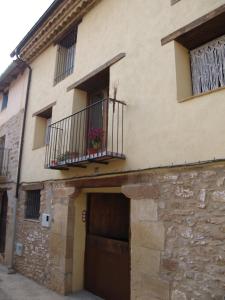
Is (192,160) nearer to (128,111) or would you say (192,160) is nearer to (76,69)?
(128,111)

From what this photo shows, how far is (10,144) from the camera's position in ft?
29.4

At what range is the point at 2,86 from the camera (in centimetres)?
1048

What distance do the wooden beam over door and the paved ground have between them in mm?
4900

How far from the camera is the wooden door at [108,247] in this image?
4805 millimetres

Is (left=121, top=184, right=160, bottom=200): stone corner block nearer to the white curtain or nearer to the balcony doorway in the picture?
the balcony doorway

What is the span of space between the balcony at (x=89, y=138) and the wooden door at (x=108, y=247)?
1.04 metres

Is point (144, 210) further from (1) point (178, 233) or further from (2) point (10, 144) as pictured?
(2) point (10, 144)

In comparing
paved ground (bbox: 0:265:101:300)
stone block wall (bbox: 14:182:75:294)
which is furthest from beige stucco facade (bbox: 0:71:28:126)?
paved ground (bbox: 0:265:101:300)

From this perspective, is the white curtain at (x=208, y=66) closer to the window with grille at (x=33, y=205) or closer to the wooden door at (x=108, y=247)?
the wooden door at (x=108, y=247)

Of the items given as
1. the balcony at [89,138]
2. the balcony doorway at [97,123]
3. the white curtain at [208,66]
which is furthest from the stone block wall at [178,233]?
the white curtain at [208,66]

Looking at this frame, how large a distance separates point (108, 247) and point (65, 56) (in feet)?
17.1

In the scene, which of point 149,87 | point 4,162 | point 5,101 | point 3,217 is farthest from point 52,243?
point 5,101

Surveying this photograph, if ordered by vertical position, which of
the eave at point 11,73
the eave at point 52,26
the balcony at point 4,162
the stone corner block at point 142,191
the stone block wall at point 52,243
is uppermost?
the eave at point 52,26

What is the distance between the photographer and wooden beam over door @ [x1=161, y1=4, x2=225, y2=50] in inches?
137
